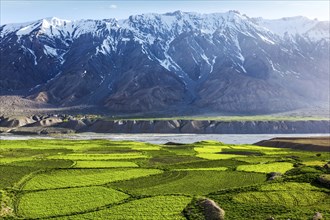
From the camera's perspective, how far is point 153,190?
40562 mm

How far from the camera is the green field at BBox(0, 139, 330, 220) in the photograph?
33.2m

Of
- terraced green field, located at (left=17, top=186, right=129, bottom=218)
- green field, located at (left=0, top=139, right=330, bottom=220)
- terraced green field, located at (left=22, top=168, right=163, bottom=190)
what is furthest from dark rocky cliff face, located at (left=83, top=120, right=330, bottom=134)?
terraced green field, located at (left=17, top=186, right=129, bottom=218)

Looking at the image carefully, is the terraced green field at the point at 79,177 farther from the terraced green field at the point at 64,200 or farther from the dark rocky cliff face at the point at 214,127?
the dark rocky cliff face at the point at 214,127

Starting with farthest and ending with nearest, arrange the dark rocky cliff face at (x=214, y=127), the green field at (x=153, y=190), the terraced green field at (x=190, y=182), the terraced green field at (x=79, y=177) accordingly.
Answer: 1. the dark rocky cliff face at (x=214, y=127)
2. the terraced green field at (x=79, y=177)
3. the terraced green field at (x=190, y=182)
4. the green field at (x=153, y=190)

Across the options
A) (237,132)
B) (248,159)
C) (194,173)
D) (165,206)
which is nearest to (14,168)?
(194,173)

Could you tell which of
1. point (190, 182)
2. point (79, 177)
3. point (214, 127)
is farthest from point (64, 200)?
point (214, 127)

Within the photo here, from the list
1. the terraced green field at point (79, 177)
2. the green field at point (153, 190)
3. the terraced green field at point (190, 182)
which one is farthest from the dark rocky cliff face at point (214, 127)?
the terraced green field at point (190, 182)

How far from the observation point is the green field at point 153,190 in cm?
3322

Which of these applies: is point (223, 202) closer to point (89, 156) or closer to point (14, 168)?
point (14, 168)

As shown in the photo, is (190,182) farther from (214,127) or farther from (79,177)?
(214,127)

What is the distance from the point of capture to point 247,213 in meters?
33.1

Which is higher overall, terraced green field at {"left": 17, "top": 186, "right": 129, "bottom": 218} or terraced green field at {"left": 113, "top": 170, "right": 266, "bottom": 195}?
terraced green field at {"left": 17, "top": 186, "right": 129, "bottom": 218}

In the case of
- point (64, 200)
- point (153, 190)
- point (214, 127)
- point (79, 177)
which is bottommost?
point (214, 127)

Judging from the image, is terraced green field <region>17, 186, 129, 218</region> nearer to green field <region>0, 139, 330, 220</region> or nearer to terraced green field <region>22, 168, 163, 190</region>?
green field <region>0, 139, 330, 220</region>
